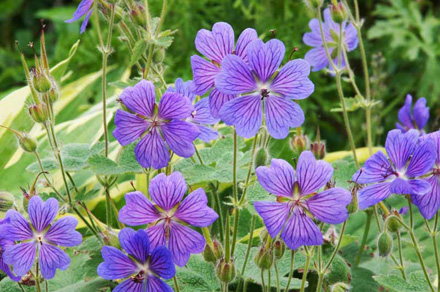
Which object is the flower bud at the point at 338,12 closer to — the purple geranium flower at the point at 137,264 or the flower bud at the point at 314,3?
the flower bud at the point at 314,3

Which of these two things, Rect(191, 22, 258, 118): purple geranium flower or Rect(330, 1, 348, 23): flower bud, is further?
Rect(330, 1, 348, 23): flower bud

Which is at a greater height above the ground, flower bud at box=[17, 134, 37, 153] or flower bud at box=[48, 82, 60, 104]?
flower bud at box=[48, 82, 60, 104]

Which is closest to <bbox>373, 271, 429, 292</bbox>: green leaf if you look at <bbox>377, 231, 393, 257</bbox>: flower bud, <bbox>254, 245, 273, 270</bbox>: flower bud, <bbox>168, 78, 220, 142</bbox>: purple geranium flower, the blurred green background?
<bbox>377, 231, 393, 257</bbox>: flower bud

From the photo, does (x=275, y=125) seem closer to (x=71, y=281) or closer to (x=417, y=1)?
(x=71, y=281)

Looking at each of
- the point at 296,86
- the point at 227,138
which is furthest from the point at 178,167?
the point at 296,86

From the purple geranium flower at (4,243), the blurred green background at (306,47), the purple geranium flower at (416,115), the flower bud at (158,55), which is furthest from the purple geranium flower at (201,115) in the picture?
the blurred green background at (306,47)

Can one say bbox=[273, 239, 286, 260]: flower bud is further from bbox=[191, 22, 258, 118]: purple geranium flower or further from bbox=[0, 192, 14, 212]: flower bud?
bbox=[0, 192, 14, 212]: flower bud

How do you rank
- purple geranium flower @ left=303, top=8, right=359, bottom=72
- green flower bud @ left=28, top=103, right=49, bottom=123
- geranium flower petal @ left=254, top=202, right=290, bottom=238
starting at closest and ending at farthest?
geranium flower petal @ left=254, top=202, right=290, bottom=238 → green flower bud @ left=28, top=103, right=49, bottom=123 → purple geranium flower @ left=303, top=8, right=359, bottom=72
